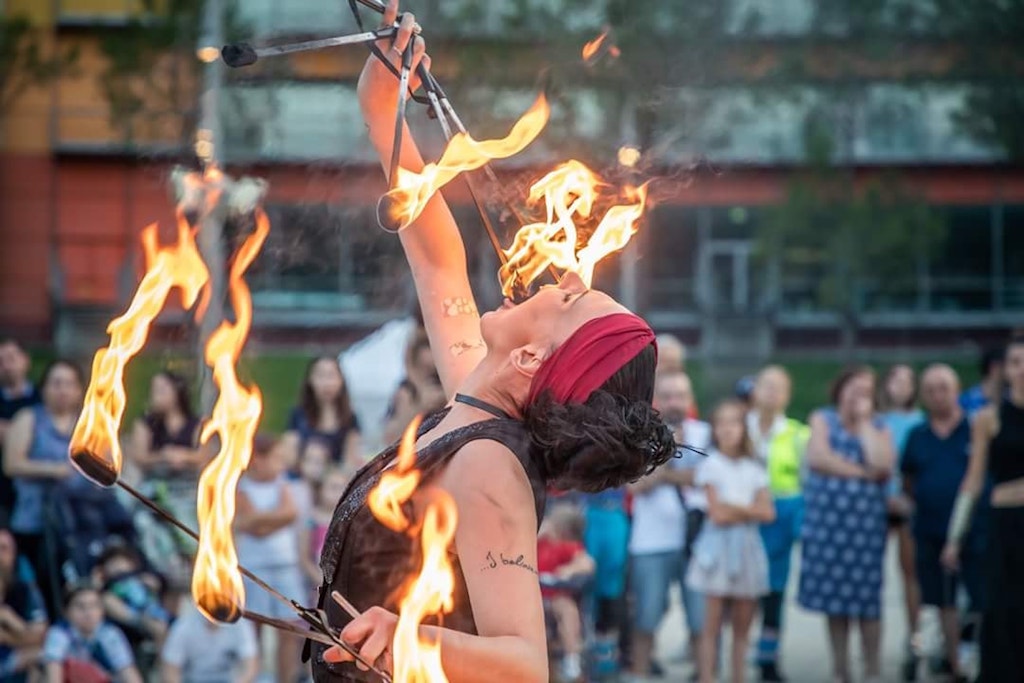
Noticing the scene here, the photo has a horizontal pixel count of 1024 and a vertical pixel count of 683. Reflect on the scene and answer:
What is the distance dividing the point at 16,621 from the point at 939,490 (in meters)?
3.99

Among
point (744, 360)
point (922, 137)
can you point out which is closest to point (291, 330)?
point (744, 360)

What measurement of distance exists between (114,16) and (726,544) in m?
16.1

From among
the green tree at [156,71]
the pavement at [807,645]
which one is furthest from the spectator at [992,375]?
the green tree at [156,71]

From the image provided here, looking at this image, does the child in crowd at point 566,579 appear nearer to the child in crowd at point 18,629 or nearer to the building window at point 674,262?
the child in crowd at point 18,629

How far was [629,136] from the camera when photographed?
31.8ft

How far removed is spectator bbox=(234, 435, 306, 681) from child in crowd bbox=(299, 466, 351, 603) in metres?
0.06

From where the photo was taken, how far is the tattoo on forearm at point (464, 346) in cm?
299

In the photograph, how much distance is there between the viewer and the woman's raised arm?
9.90ft

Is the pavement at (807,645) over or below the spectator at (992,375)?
below

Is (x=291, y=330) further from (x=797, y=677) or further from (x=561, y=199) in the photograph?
(x=561, y=199)

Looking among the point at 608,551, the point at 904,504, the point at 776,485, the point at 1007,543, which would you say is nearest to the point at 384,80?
the point at 1007,543

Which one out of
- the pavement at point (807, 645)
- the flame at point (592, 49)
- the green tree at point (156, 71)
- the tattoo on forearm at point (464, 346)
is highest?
the green tree at point (156, 71)

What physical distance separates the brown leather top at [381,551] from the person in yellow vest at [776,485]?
4.74m

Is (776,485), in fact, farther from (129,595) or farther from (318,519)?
(129,595)
